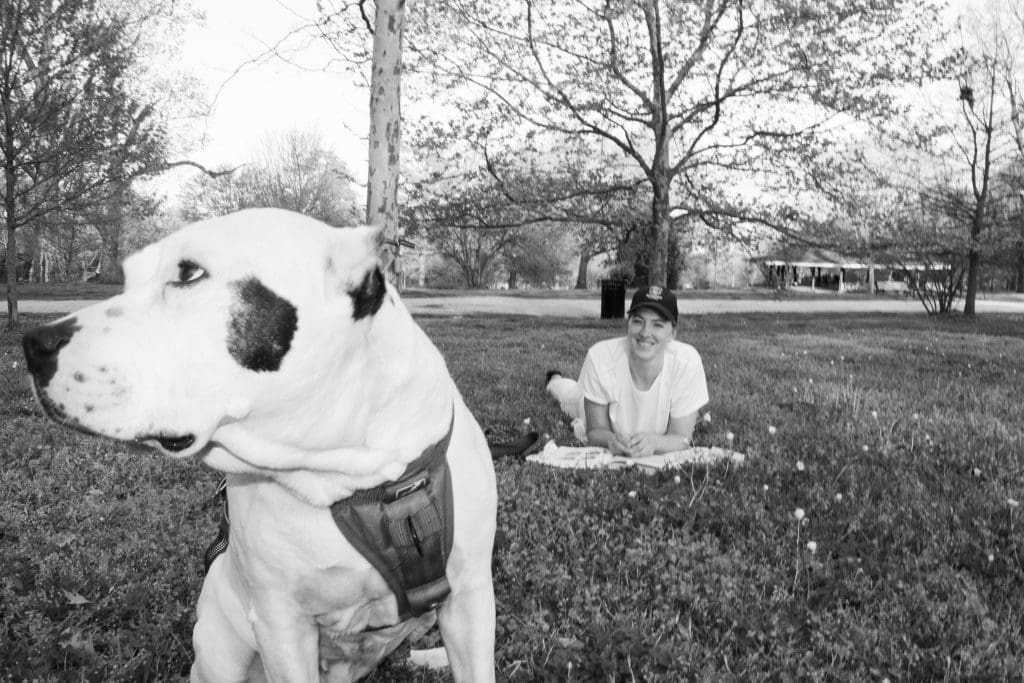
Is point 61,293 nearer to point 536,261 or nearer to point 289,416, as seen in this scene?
point 289,416

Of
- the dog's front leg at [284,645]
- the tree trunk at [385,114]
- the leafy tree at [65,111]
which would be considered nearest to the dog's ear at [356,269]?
the dog's front leg at [284,645]

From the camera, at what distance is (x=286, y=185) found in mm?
36906

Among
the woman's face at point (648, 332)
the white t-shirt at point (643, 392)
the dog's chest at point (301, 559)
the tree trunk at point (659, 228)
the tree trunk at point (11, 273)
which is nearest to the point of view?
the dog's chest at point (301, 559)

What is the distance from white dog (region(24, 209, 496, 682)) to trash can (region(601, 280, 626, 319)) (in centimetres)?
1439

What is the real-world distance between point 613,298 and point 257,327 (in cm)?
1519

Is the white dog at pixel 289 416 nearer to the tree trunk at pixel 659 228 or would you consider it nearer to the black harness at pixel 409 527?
the black harness at pixel 409 527

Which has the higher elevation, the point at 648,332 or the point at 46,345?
the point at 46,345

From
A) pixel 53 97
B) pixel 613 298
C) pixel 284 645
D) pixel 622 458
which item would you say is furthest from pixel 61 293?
pixel 284 645

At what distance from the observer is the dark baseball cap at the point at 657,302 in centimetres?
485

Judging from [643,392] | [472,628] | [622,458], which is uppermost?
[643,392]

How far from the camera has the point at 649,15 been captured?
466 inches

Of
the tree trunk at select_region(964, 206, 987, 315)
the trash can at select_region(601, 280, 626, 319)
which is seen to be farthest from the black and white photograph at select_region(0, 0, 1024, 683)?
the tree trunk at select_region(964, 206, 987, 315)

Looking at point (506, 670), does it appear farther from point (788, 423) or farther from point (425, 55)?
point (425, 55)

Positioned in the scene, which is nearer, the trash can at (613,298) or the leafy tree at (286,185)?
the trash can at (613,298)
